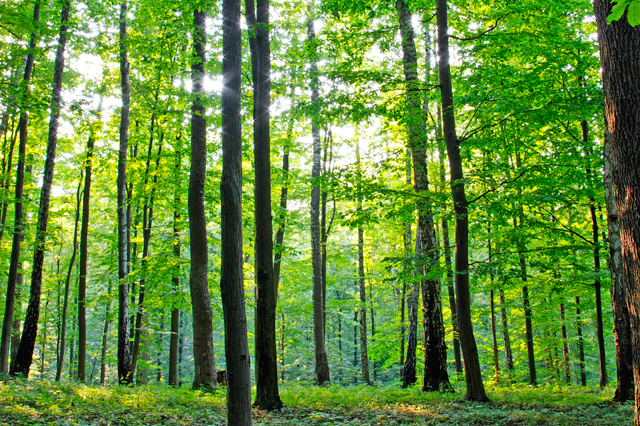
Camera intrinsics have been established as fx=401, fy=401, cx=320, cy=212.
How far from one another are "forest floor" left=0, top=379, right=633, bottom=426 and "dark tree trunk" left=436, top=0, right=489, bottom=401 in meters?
0.53

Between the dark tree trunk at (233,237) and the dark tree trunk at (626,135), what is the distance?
4379mm

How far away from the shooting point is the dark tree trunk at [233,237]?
16.9ft

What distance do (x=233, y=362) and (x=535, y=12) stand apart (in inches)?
361

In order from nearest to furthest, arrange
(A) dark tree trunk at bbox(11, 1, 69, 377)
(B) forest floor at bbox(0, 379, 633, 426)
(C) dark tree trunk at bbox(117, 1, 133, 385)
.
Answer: (B) forest floor at bbox(0, 379, 633, 426) < (A) dark tree trunk at bbox(11, 1, 69, 377) < (C) dark tree trunk at bbox(117, 1, 133, 385)

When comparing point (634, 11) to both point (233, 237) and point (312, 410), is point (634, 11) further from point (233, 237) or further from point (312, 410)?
point (312, 410)

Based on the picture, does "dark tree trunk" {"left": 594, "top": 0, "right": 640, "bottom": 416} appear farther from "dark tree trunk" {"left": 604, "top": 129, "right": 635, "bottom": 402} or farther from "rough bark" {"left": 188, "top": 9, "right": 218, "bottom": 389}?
"rough bark" {"left": 188, "top": 9, "right": 218, "bottom": 389}

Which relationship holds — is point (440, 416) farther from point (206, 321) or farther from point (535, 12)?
point (535, 12)

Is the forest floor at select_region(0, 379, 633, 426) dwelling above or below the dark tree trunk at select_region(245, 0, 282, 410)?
below

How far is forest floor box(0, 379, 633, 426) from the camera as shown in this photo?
20.4ft

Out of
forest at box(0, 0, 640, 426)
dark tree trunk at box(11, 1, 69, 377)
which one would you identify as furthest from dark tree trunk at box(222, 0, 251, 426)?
dark tree trunk at box(11, 1, 69, 377)

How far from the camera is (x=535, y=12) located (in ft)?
28.3

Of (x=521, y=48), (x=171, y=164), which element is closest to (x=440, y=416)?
(x=521, y=48)

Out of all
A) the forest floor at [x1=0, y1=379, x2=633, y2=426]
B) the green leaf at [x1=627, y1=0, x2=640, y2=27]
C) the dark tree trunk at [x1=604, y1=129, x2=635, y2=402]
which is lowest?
the forest floor at [x1=0, y1=379, x2=633, y2=426]

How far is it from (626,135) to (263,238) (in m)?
5.59
